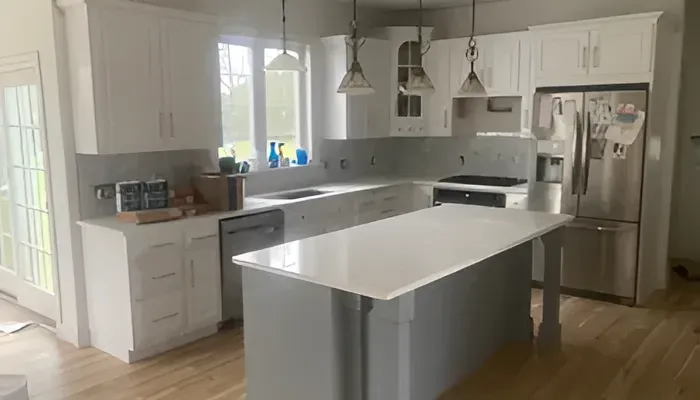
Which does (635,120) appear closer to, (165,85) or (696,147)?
(696,147)

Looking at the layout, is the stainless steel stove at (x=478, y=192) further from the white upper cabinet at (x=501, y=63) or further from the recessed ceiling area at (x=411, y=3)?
the recessed ceiling area at (x=411, y=3)

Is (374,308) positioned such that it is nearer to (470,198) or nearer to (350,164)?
(470,198)

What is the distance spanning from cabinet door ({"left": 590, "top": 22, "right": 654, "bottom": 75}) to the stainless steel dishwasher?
2.85 meters

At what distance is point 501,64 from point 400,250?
3.29 meters

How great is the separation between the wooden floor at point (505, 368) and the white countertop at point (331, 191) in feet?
2.94

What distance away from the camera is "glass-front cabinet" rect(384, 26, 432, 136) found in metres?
6.04

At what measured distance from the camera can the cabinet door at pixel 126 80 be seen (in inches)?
152

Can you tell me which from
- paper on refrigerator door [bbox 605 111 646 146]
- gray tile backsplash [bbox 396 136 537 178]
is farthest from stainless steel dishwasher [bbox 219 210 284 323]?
paper on refrigerator door [bbox 605 111 646 146]

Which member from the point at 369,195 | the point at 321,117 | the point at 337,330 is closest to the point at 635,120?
the point at 369,195

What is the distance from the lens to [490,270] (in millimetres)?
3746

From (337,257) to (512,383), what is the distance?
1.52 meters

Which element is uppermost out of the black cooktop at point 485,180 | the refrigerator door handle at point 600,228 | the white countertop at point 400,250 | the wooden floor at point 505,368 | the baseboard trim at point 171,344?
the black cooktop at point 485,180

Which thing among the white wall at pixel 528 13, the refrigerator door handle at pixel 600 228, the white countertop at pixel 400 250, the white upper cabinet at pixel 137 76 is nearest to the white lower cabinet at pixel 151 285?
the white upper cabinet at pixel 137 76

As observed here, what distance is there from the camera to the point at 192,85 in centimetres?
439
